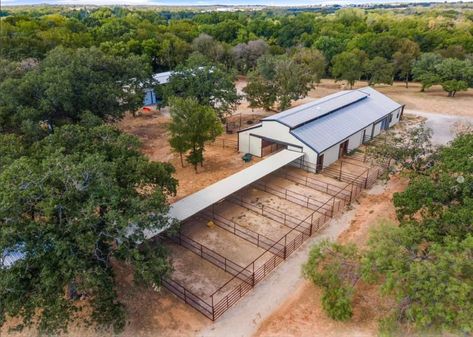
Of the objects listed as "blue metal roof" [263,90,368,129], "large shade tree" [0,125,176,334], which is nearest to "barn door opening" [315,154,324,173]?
"blue metal roof" [263,90,368,129]

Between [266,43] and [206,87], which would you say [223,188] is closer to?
[206,87]

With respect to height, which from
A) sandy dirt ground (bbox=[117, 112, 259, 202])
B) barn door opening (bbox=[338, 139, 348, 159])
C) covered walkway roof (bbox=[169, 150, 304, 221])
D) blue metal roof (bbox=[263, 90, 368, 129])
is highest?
blue metal roof (bbox=[263, 90, 368, 129])

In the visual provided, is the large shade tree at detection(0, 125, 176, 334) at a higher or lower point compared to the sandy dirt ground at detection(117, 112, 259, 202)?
higher

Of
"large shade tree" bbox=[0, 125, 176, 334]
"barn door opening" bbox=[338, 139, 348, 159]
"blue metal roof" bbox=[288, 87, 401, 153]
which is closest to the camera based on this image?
"large shade tree" bbox=[0, 125, 176, 334]

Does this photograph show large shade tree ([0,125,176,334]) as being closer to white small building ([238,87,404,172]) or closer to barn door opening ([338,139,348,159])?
white small building ([238,87,404,172])

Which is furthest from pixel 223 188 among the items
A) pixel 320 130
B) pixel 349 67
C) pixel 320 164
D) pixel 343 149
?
pixel 349 67

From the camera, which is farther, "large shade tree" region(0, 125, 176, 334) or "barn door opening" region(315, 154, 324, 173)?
"barn door opening" region(315, 154, 324, 173)

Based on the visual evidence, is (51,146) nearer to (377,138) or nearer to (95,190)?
(95,190)

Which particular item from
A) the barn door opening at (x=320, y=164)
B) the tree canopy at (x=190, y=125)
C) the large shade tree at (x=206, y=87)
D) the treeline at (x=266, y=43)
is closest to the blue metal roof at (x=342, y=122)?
the barn door opening at (x=320, y=164)

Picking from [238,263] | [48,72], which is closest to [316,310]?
[238,263]
